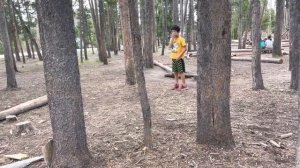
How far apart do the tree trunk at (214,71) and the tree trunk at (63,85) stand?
1.61 metres

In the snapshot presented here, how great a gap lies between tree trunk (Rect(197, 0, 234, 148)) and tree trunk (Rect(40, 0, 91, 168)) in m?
1.61

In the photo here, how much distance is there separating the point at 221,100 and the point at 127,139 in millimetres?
1560

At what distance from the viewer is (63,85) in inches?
151

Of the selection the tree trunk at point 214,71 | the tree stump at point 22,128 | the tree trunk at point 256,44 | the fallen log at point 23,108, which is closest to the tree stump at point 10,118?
the fallen log at point 23,108

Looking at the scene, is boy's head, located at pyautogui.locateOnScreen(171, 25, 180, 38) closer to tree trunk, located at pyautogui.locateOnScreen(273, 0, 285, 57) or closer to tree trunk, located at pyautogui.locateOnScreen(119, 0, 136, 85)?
tree trunk, located at pyautogui.locateOnScreen(119, 0, 136, 85)

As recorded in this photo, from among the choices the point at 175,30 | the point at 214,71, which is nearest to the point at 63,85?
the point at 214,71

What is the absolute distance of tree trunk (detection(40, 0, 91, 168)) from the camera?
3.71 meters

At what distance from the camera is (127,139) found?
4965 millimetres

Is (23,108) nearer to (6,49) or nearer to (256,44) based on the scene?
(6,49)

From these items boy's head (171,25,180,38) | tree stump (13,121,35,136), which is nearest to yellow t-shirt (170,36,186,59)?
boy's head (171,25,180,38)

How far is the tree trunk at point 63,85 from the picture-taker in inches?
146

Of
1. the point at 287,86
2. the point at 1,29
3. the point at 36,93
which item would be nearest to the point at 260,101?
the point at 287,86

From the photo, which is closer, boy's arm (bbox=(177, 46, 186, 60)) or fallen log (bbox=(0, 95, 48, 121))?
fallen log (bbox=(0, 95, 48, 121))

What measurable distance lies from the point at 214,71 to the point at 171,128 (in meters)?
1.54
